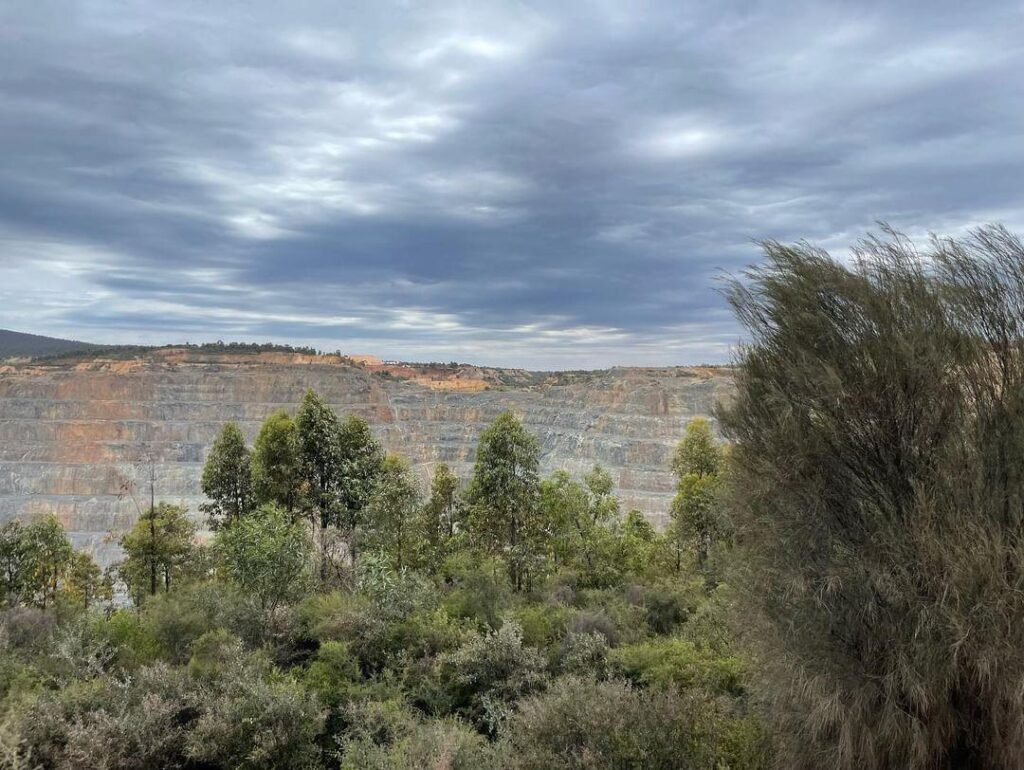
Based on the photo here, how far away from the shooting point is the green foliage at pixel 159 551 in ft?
60.5

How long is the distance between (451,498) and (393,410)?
4926 cm

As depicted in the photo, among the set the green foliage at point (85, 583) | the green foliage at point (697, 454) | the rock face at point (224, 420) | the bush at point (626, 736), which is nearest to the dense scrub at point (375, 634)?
the bush at point (626, 736)

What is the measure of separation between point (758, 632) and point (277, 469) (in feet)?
43.8

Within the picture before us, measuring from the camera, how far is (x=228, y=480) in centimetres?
1795

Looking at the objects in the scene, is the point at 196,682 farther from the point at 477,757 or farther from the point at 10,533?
the point at 10,533

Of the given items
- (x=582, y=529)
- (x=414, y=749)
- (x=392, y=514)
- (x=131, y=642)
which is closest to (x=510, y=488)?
(x=582, y=529)

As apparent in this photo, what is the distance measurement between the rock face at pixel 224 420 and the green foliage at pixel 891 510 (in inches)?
1522

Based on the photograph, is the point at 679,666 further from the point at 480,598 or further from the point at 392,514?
the point at 392,514

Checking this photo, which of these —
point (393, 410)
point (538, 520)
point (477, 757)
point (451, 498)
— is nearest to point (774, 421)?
point (477, 757)

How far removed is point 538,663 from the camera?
9.37 meters

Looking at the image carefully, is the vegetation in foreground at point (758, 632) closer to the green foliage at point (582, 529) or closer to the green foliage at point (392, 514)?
the green foliage at point (392, 514)

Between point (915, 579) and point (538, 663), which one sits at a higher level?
point (915, 579)

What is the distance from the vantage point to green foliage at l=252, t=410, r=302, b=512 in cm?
1623

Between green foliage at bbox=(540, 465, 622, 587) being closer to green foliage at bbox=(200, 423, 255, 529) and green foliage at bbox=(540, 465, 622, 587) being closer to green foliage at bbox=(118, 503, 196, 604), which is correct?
green foliage at bbox=(200, 423, 255, 529)
